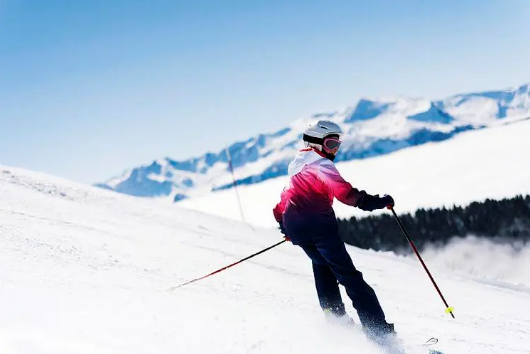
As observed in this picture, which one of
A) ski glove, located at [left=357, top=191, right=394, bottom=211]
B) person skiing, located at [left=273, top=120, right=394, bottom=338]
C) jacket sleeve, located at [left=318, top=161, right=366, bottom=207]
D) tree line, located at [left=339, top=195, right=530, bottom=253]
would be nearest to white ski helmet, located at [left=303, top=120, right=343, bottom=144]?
person skiing, located at [left=273, top=120, right=394, bottom=338]

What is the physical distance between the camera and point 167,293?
19.8ft

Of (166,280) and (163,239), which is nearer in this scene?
(166,280)

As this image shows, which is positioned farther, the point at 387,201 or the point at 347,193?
the point at 387,201

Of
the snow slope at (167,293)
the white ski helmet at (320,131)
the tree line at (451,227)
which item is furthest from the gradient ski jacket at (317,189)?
the tree line at (451,227)

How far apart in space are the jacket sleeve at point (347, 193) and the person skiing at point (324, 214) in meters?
0.01

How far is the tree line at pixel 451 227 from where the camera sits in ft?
236

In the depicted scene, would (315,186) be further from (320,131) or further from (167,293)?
(167,293)

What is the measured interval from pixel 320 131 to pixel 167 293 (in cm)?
289

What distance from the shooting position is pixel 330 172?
191 inches

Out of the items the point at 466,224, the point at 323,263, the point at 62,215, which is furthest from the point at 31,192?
the point at 466,224

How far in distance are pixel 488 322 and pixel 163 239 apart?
20.9 feet

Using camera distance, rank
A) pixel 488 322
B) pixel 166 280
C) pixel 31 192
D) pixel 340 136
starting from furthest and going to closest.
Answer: pixel 31 192, pixel 488 322, pixel 166 280, pixel 340 136

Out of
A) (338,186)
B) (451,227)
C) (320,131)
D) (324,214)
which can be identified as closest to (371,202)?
(338,186)

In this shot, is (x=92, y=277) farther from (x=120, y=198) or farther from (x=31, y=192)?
(x=120, y=198)
